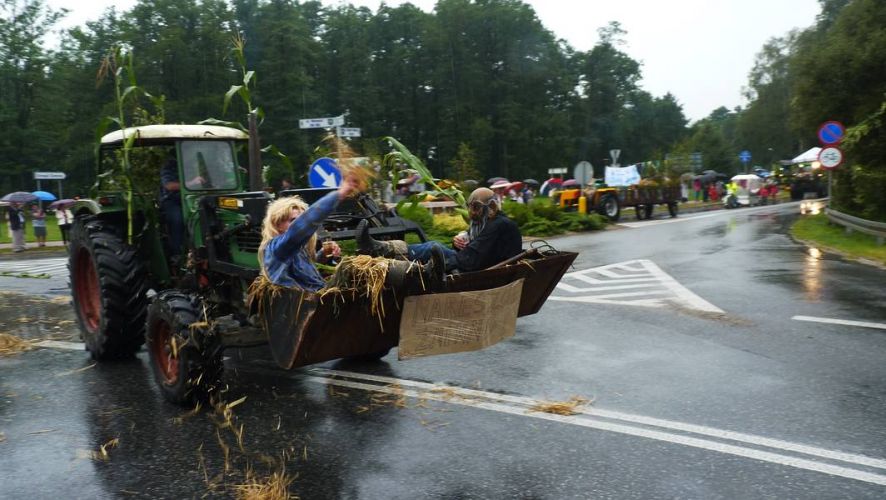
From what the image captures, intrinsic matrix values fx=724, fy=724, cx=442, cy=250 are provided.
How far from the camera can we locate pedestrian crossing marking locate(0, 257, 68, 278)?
16981 mm

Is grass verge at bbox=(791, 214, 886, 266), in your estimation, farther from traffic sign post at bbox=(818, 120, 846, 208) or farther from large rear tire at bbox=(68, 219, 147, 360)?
large rear tire at bbox=(68, 219, 147, 360)

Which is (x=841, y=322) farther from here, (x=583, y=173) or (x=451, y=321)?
(x=583, y=173)

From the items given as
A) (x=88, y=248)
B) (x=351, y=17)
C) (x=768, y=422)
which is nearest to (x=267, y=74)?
(x=351, y=17)

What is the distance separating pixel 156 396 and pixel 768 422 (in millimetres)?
4930

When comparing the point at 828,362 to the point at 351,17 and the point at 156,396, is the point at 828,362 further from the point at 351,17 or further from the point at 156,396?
the point at 351,17

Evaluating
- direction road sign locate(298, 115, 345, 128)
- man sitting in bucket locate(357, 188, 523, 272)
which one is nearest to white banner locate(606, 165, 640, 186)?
direction road sign locate(298, 115, 345, 128)

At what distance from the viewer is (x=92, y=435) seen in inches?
210

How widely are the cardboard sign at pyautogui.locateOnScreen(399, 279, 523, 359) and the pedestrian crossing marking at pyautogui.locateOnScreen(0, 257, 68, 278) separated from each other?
13.2 m

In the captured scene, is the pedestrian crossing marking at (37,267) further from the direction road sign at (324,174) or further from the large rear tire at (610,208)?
the large rear tire at (610,208)

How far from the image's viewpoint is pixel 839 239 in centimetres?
1841

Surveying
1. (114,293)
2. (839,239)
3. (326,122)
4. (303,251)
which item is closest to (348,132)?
(326,122)

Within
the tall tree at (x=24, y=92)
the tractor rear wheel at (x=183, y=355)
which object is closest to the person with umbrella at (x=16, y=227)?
the tractor rear wheel at (x=183, y=355)

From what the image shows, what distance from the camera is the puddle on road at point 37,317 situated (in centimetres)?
932

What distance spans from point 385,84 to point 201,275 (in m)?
73.1
